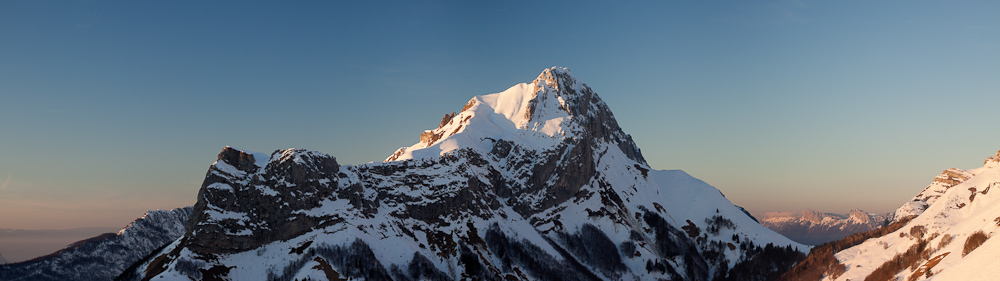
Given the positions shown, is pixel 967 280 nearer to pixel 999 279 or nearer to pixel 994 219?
pixel 999 279

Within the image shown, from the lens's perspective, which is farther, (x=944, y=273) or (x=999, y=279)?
(x=944, y=273)

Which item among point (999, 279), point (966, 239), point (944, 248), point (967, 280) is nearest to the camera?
point (999, 279)

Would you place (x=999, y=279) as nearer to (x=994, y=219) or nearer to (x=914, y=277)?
(x=914, y=277)

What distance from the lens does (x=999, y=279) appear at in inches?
4791

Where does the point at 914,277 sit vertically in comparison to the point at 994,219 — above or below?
below

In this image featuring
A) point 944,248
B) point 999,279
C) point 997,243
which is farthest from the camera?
point 944,248

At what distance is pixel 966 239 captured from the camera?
182875 mm

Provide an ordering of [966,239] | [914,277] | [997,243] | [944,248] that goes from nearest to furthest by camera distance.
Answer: [997,243] < [914,277] < [966,239] < [944,248]

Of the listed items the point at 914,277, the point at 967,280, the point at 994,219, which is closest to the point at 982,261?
the point at 967,280

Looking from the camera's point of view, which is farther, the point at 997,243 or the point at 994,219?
the point at 994,219

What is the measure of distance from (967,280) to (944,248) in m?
81.0

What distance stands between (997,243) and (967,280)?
20054 millimetres

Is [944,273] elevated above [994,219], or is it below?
below

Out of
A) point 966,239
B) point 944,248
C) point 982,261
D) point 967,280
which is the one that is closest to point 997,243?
point 982,261
